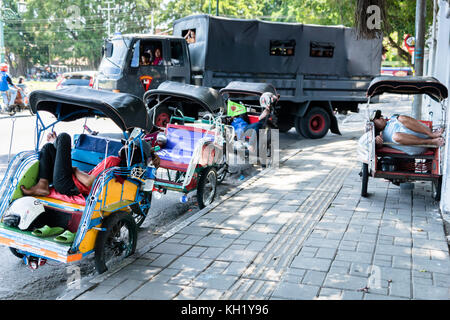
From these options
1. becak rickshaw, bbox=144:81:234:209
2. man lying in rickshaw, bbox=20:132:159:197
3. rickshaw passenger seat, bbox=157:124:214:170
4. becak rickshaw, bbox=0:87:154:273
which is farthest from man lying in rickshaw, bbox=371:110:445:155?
man lying in rickshaw, bbox=20:132:159:197

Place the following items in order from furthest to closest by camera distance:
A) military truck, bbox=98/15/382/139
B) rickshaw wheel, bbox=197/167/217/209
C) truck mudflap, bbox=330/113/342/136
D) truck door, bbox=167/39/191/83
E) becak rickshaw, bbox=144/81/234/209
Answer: truck mudflap, bbox=330/113/342/136
truck door, bbox=167/39/191/83
military truck, bbox=98/15/382/139
rickshaw wheel, bbox=197/167/217/209
becak rickshaw, bbox=144/81/234/209

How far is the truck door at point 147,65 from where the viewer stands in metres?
13.6

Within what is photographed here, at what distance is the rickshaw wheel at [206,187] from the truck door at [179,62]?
6.51 metres

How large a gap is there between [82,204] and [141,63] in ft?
29.7

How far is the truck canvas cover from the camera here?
13664 mm

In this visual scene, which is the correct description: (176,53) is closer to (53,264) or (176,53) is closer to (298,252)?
(53,264)

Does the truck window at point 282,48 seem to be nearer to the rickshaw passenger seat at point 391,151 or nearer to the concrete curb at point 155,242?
the concrete curb at point 155,242

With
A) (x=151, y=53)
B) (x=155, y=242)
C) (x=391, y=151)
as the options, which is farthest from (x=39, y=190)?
(x=151, y=53)

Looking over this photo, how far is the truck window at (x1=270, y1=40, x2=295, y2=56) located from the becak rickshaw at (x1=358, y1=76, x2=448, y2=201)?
6444 mm

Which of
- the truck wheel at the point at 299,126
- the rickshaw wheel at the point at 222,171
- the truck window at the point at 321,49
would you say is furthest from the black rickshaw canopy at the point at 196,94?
the truck window at the point at 321,49

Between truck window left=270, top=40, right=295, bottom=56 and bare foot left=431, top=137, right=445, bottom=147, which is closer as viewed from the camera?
bare foot left=431, top=137, right=445, bottom=147

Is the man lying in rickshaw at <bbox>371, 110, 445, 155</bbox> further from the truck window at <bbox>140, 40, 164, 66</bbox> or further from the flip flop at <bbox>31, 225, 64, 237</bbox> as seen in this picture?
the truck window at <bbox>140, 40, 164, 66</bbox>

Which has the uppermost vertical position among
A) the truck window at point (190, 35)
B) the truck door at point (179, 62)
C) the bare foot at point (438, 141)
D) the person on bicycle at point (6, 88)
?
the truck window at point (190, 35)

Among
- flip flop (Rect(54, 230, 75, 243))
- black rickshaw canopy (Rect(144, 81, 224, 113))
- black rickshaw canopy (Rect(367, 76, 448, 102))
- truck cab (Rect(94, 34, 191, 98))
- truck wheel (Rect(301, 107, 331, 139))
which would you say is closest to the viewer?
flip flop (Rect(54, 230, 75, 243))
